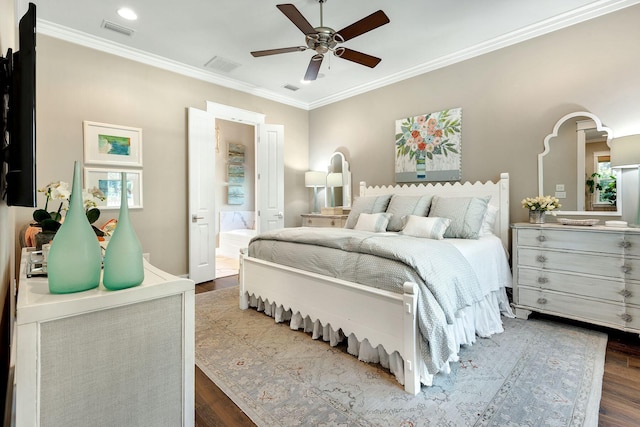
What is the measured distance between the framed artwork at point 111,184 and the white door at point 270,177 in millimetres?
1683

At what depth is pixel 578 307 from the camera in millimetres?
2562

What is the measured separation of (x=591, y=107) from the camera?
9.56 ft

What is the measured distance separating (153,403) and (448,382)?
5.50 ft

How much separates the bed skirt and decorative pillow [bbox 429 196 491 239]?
23.4 inches

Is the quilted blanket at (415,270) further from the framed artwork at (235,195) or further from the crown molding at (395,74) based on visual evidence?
the framed artwork at (235,195)

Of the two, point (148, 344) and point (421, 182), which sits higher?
point (421, 182)

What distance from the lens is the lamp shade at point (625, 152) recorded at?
250 cm

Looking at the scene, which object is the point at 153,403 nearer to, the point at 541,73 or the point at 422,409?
the point at 422,409

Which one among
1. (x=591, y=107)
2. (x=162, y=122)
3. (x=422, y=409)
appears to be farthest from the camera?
(x=162, y=122)

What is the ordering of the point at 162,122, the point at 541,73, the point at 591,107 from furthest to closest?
the point at 162,122 < the point at 541,73 < the point at 591,107

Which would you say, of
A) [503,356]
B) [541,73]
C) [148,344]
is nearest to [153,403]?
[148,344]

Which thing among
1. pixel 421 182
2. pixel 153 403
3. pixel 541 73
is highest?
pixel 541 73

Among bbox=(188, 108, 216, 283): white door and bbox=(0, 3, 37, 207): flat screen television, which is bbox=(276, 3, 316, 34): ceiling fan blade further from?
bbox=(188, 108, 216, 283): white door

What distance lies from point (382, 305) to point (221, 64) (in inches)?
144
